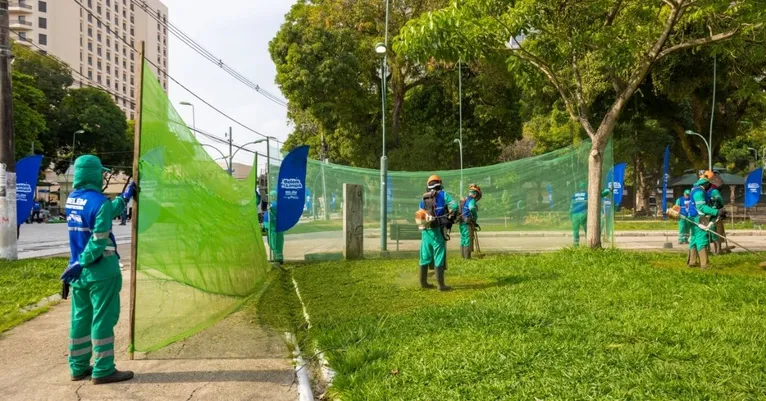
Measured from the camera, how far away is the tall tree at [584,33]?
921cm

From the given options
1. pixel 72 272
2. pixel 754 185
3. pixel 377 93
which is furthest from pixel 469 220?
pixel 377 93

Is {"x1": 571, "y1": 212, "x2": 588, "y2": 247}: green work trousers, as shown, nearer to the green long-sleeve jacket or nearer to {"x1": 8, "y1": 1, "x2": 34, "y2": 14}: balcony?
the green long-sleeve jacket

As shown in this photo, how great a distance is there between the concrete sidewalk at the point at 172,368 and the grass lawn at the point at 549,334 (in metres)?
0.50

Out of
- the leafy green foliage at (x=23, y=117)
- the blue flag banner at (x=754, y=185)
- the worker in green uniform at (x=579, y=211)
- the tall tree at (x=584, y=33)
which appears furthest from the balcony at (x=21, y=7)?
the blue flag banner at (x=754, y=185)

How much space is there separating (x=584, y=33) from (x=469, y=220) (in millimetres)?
4093

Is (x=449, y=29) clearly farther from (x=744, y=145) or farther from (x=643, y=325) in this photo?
(x=744, y=145)

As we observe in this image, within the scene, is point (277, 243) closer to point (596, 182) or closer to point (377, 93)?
point (596, 182)

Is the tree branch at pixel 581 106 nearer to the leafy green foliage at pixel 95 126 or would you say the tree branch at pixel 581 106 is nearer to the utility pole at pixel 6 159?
the utility pole at pixel 6 159

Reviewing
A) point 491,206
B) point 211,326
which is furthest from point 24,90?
point 211,326

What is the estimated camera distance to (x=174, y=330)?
4.86 metres

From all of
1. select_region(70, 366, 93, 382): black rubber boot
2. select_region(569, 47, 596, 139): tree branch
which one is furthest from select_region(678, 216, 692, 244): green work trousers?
select_region(70, 366, 93, 382): black rubber boot

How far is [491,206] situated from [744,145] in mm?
41532

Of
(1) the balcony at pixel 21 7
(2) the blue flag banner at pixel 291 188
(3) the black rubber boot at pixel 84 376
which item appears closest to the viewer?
(3) the black rubber boot at pixel 84 376

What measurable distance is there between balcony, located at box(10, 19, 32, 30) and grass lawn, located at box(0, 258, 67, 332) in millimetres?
73940
